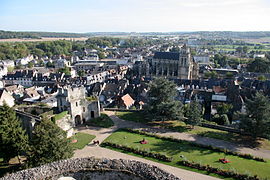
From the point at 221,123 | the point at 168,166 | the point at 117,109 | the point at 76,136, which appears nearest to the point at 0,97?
the point at 76,136

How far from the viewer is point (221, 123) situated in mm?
37344

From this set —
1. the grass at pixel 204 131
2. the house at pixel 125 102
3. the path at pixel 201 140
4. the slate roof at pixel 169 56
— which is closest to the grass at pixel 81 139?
the path at pixel 201 140

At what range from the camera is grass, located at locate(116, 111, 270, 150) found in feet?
96.3

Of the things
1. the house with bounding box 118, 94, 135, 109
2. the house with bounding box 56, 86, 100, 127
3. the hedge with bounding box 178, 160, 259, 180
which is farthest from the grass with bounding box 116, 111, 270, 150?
the hedge with bounding box 178, 160, 259, 180

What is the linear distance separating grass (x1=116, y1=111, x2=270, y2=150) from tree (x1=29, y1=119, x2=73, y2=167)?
18738mm

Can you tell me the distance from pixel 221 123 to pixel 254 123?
30.1 ft

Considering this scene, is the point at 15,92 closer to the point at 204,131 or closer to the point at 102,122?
the point at 102,122

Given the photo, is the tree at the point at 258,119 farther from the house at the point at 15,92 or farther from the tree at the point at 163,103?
the house at the point at 15,92

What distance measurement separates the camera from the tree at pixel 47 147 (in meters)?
20.1

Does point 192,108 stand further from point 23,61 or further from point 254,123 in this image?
point 23,61

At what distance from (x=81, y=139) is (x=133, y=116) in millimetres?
12012

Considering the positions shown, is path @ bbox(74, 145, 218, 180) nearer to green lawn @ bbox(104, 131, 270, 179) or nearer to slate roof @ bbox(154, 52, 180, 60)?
green lawn @ bbox(104, 131, 270, 179)

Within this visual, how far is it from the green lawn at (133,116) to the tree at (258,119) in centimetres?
1623

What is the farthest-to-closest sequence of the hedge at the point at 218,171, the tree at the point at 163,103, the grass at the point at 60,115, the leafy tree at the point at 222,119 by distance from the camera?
the leafy tree at the point at 222,119, the tree at the point at 163,103, the grass at the point at 60,115, the hedge at the point at 218,171
